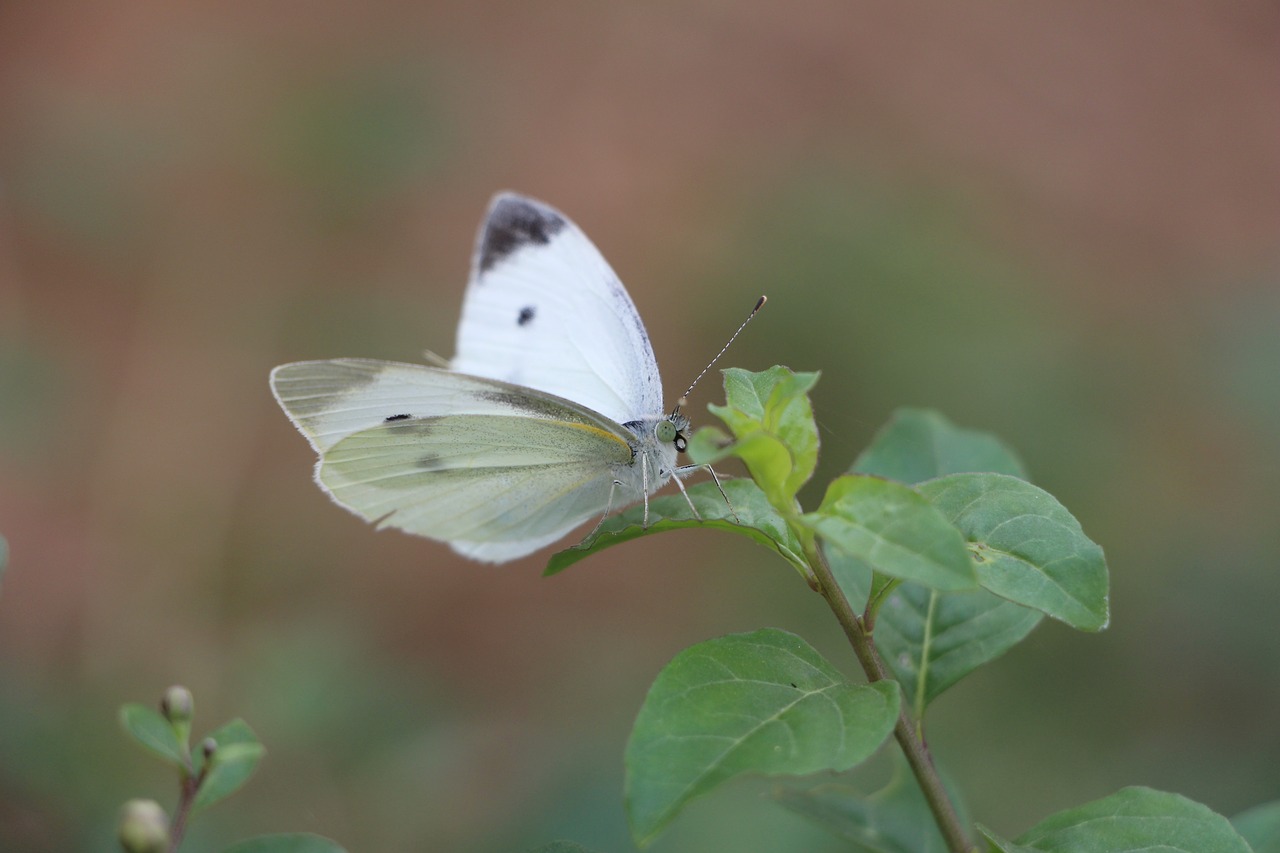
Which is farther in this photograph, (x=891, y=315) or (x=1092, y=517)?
(x=891, y=315)

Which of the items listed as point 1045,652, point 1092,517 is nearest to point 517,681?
point 1045,652

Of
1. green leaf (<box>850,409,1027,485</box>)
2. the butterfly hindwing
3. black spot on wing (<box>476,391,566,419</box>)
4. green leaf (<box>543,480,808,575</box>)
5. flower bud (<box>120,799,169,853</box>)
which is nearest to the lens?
flower bud (<box>120,799,169,853</box>)

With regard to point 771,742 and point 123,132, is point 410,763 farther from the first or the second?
point 123,132

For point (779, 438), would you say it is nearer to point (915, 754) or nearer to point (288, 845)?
point (915, 754)

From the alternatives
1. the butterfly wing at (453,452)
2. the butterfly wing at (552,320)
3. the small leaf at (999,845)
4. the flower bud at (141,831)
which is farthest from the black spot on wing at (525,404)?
the small leaf at (999,845)

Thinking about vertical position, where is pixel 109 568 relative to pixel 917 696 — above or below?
below

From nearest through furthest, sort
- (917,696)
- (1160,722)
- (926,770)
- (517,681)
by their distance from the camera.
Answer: (926,770), (917,696), (1160,722), (517,681)

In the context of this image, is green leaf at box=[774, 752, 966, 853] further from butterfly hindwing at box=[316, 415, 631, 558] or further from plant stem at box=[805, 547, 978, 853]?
butterfly hindwing at box=[316, 415, 631, 558]

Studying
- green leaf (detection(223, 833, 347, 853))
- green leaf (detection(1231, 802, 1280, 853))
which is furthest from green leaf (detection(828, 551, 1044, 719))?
green leaf (detection(223, 833, 347, 853))
